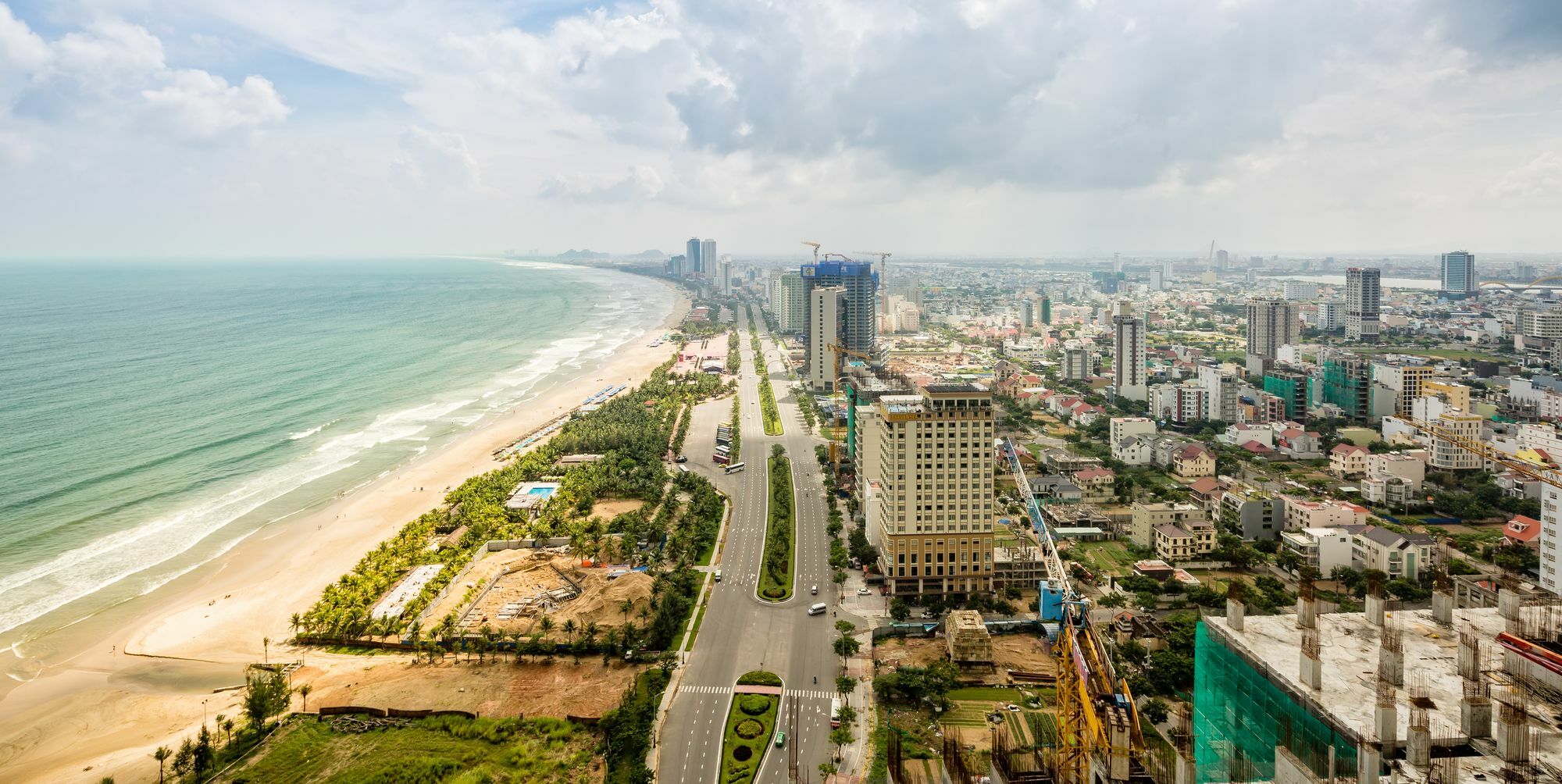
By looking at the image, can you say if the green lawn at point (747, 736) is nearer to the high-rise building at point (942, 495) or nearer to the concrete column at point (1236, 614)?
the high-rise building at point (942, 495)

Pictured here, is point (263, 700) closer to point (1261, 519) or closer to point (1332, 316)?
point (1261, 519)

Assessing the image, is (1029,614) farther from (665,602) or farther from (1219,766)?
Result: (1219,766)

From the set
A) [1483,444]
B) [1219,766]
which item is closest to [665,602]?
[1219,766]

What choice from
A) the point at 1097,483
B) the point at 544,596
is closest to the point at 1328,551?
the point at 1097,483

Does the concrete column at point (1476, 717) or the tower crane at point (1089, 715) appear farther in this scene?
the tower crane at point (1089, 715)

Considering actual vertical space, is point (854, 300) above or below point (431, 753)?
above

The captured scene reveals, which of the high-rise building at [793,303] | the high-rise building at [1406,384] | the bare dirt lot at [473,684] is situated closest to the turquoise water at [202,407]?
the bare dirt lot at [473,684]

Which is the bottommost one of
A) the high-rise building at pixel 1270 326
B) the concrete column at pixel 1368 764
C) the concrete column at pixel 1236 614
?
the concrete column at pixel 1368 764
